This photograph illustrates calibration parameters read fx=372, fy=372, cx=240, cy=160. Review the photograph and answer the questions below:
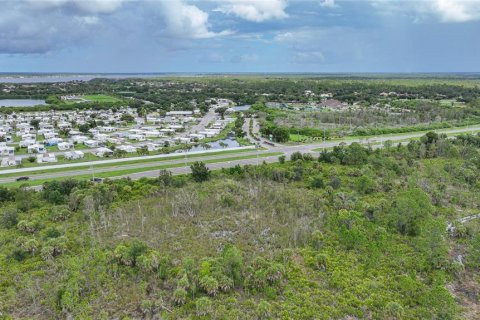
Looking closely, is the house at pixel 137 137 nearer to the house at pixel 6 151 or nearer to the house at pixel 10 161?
the house at pixel 6 151

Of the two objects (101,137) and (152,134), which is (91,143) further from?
(152,134)

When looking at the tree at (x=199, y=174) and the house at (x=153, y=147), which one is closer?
the tree at (x=199, y=174)

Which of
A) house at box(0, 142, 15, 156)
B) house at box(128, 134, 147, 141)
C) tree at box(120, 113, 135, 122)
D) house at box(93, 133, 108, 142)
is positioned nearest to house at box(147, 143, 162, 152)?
house at box(128, 134, 147, 141)

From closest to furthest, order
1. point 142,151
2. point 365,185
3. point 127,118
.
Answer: point 365,185, point 142,151, point 127,118

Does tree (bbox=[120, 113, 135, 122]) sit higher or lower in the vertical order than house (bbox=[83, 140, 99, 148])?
higher

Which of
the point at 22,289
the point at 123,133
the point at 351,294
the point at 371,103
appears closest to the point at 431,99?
the point at 371,103

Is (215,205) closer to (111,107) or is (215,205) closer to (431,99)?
(111,107)

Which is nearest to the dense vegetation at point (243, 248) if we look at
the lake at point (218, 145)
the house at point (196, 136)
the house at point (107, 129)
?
the lake at point (218, 145)

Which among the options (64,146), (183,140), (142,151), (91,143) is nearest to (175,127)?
(183,140)

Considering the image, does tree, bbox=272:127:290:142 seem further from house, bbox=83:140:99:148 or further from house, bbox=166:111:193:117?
house, bbox=166:111:193:117
